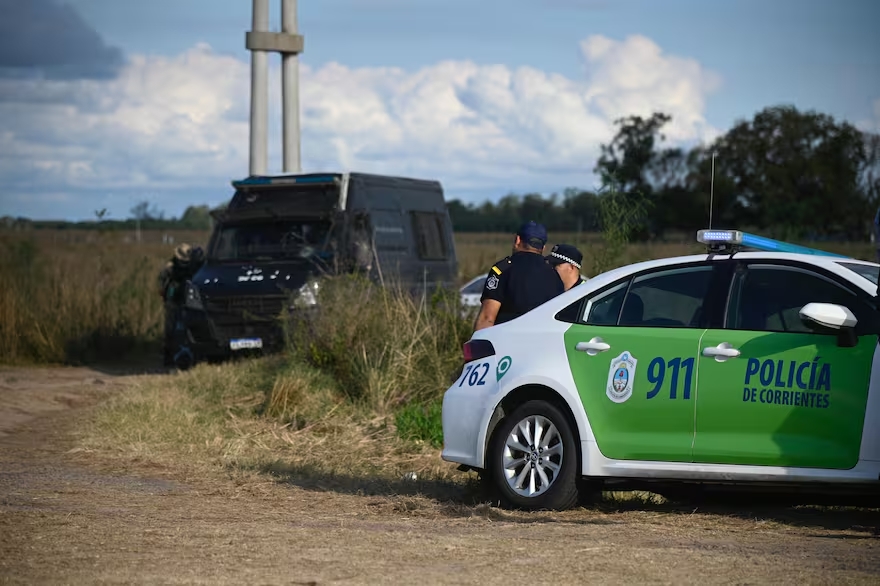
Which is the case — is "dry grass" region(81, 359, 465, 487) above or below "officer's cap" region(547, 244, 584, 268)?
below

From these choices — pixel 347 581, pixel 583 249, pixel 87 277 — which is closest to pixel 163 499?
pixel 347 581

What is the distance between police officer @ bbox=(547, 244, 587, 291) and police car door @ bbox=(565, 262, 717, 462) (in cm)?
235

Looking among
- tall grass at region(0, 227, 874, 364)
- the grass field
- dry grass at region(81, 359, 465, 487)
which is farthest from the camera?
tall grass at region(0, 227, 874, 364)

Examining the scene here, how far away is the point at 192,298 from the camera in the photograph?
1780cm

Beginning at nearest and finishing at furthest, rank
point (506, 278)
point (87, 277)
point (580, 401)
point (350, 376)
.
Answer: point (580, 401), point (506, 278), point (350, 376), point (87, 277)

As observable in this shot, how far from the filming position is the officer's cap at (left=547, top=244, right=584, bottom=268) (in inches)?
425

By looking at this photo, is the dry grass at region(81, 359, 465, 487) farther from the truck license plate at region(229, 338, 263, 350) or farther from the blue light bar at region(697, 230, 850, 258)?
the blue light bar at region(697, 230, 850, 258)

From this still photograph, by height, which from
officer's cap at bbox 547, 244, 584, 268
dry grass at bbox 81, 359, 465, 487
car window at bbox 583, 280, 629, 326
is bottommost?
dry grass at bbox 81, 359, 465, 487

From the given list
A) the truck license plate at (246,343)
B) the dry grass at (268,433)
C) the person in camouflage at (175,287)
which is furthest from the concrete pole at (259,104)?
the dry grass at (268,433)

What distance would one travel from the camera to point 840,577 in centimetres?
598

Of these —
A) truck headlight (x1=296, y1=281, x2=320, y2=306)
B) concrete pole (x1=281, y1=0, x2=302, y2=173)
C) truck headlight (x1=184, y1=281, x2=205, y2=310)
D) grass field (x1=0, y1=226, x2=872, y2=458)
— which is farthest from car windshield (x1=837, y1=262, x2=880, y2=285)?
concrete pole (x1=281, y1=0, x2=302, y2=173)

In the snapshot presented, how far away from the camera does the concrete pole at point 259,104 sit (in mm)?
24609

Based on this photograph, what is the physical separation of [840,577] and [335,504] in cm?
390

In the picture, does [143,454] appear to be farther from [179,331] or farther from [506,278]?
[179,331]
